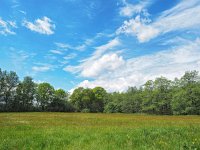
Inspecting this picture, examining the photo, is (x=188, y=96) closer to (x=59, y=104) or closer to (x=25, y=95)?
(x=59, y=104)

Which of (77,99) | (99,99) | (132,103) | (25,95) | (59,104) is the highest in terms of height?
(25,95)

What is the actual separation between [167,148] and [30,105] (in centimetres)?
11221

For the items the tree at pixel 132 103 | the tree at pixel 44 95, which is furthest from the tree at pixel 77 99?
the tree at pixel 132 103

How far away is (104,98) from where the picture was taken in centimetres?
13588

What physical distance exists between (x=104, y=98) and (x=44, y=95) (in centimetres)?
3339

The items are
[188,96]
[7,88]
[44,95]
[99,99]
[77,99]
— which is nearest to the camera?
[188,96]

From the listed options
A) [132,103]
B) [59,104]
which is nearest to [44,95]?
[59,104]

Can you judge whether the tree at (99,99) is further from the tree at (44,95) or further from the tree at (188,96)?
the tree at (188,96)

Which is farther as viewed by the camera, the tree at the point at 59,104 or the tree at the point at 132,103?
the tree at the point at 59,104

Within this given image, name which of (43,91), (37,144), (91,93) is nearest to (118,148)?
(37,144)

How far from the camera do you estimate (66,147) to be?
10.7 m

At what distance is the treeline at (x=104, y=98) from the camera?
83863 millimetres

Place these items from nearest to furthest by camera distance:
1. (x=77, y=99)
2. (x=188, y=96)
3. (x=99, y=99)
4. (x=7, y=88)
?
(x=188, y=96), (x=7, y=88), (x=77, y=99), (x=99, y=99)

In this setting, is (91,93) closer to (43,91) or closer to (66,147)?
(43,91)
